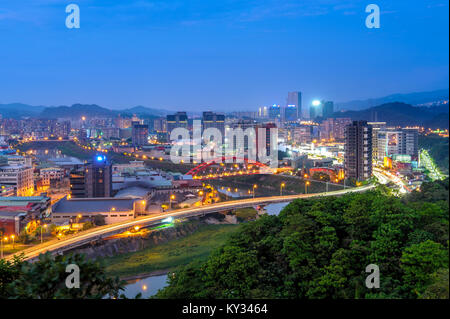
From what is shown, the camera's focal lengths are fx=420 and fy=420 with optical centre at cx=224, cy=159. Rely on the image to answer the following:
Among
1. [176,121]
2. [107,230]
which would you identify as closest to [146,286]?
[107,230]

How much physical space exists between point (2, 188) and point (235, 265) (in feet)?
30.4

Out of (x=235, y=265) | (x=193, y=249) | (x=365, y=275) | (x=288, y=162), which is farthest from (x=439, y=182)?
(x=288, y=162)

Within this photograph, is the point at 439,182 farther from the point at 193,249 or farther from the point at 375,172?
the point at 375,172

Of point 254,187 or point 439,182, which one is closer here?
point 439,182

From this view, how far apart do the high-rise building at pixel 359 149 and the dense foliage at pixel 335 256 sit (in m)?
7.62

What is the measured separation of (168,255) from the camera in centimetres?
720

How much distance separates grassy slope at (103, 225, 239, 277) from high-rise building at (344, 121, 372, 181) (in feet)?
16.9

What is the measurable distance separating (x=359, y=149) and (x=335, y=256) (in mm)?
8987

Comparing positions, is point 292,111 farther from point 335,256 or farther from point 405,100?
point 335,256

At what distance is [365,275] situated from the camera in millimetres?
3236

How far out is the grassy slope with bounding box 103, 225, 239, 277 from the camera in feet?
21.5

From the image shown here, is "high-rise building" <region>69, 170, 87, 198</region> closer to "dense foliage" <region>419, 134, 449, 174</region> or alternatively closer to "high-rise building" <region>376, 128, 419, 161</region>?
"dense foliage" <region>419, 134, 449, 174</region>

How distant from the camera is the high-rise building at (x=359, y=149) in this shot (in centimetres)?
1183

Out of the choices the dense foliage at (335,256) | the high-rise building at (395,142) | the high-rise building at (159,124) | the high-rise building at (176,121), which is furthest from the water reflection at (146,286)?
the high-rise building at (159,124)
